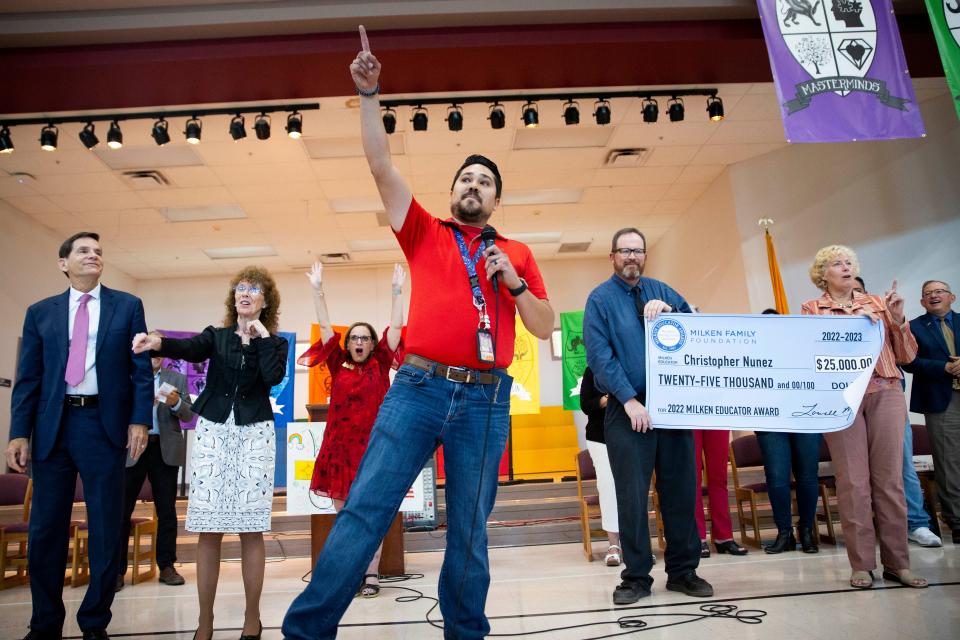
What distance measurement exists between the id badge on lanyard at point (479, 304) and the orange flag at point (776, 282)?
626cm

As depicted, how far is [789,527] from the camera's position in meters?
4.60

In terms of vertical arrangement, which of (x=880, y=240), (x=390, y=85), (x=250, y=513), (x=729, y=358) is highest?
(x=390, y=85)

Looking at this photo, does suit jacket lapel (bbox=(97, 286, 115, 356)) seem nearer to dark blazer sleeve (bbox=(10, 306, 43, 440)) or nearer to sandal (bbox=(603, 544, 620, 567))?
dark blazer sleeve (bbox=(10, 306, 43, 440))

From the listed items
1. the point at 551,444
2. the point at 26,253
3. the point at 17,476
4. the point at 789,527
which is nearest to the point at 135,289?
the point at 26,253

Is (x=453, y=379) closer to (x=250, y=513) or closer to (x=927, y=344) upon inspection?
(x=250, y=513)

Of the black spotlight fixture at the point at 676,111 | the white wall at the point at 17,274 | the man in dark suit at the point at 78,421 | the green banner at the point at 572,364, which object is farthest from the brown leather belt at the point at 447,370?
the white wall at the point at 17,274

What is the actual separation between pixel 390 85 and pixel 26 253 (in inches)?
248

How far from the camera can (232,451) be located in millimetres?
2750

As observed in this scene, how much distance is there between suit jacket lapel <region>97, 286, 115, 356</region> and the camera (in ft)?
9.45

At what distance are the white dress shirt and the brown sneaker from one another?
7.22 ft

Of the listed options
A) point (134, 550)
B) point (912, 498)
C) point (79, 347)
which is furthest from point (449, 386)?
point (912, 498)

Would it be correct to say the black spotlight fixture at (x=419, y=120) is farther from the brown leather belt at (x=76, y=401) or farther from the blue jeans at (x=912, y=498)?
the blue jeans at (x=912, y=498)

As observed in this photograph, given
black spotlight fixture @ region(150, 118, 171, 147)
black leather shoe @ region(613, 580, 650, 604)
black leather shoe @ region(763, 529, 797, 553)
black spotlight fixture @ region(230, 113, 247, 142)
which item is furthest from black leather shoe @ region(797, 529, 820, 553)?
black spotlight fixture @ region(150, 118, 171, 147)

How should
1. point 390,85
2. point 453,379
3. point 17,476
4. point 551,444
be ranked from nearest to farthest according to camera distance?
point 453,379, point 390,85, point 17,476, point 551,444
